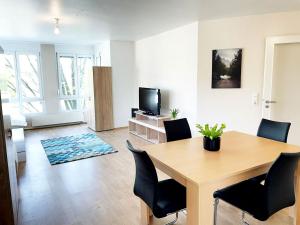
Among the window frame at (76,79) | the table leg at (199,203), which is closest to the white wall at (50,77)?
the window frame at (76,79)

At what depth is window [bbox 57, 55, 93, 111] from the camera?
708 centimetres

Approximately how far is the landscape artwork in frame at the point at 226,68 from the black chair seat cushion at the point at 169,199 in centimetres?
251

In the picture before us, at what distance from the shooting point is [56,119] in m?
6.96

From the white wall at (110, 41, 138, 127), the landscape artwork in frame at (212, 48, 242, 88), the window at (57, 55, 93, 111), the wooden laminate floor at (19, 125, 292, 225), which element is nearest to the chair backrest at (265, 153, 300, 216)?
the wooden laminate floor at (19, 125, 292, 225)

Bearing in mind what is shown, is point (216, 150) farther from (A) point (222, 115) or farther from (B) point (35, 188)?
(B) point (35, 188)

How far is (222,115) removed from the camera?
421cm

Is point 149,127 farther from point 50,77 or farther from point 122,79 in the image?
point 50,77

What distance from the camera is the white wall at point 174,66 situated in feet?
14.4

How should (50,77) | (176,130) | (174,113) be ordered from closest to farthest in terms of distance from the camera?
(176,130)
(174,113)
(50,77)

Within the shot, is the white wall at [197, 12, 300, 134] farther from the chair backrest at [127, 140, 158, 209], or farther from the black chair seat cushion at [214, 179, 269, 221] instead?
the chair backrest at [127, 140, 158, 209]

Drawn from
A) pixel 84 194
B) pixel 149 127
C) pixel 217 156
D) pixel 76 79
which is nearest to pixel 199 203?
pixel 217 156

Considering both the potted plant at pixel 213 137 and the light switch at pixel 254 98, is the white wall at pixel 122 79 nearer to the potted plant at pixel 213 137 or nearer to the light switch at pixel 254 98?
the light switch at pixel 254 98

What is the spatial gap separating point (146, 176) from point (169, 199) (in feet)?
0.98

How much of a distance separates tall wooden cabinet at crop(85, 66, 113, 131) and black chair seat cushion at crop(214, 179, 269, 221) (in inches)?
185
